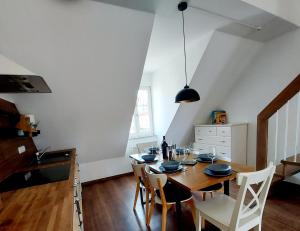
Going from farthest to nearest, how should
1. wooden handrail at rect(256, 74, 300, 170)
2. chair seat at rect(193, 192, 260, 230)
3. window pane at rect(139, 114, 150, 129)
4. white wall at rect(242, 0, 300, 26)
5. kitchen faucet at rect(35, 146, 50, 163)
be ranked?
window pane at rect(139, 114, 150, 129), kitchen faucet at rect(35, 146, 50, 163), wooden handrail at rect(256, 74, 300, 170), white wall at rect(242, 0, 300, 26), chair seat at rect(193, 192, 260, 230)

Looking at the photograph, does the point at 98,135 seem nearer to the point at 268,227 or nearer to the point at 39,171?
the point at 39,171

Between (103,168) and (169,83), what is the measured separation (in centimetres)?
247

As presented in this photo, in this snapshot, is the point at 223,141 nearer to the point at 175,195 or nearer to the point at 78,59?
the point at 175,195

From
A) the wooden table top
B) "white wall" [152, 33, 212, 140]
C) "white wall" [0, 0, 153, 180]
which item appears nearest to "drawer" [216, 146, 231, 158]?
"white wall" [152, 33, 212, 140]

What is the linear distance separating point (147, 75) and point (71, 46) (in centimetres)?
273

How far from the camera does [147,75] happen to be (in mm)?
4453

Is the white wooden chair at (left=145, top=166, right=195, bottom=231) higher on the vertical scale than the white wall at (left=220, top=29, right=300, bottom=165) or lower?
lower

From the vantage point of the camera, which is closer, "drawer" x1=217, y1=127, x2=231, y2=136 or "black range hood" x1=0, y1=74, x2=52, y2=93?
"black range hood" x1=0, y1=74, x2=52, y2=93

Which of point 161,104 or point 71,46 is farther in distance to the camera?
point 161,104

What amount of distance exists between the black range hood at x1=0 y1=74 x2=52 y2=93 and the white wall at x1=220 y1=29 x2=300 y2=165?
12.0 ft

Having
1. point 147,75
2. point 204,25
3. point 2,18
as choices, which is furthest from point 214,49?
point 2,18

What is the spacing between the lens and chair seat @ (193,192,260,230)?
4.61 ft

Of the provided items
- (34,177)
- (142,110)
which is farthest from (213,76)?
(34,177)

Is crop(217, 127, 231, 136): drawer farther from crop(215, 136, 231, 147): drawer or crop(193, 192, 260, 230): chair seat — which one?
crop(193, 192, 260, 230): chair seat
